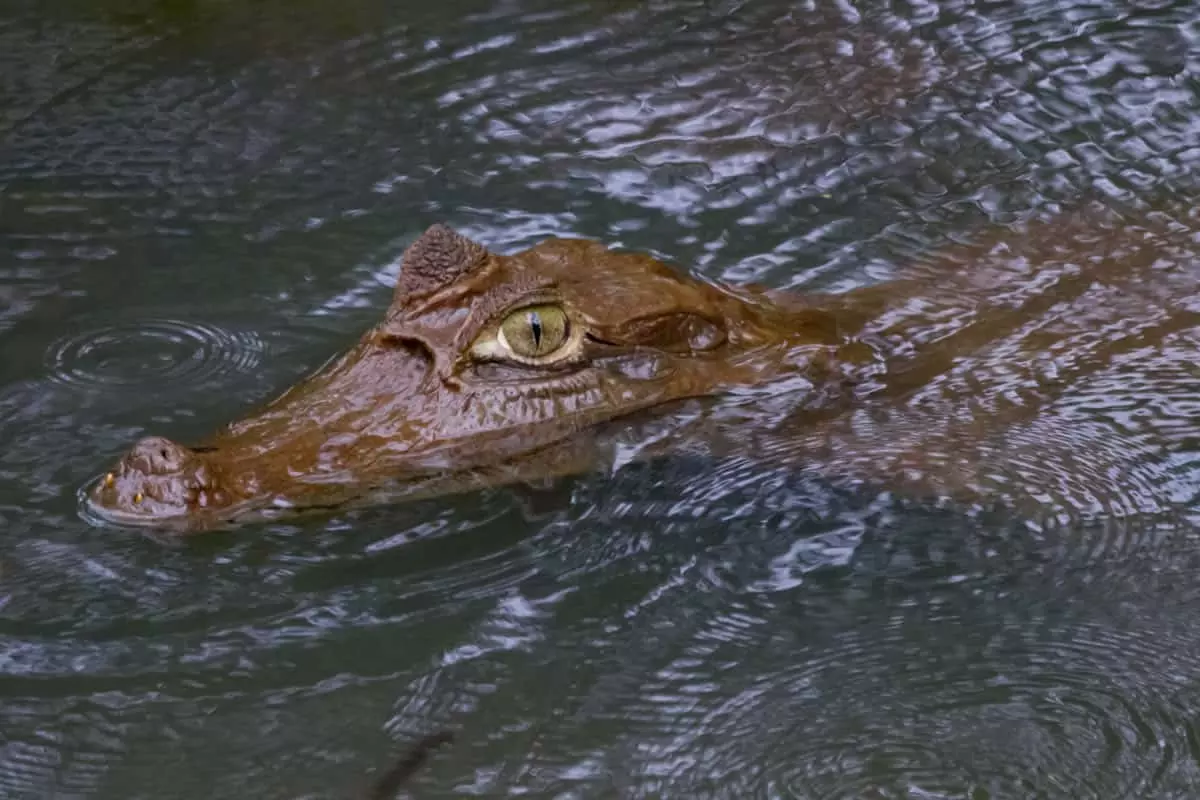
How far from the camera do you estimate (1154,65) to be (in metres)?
6.14

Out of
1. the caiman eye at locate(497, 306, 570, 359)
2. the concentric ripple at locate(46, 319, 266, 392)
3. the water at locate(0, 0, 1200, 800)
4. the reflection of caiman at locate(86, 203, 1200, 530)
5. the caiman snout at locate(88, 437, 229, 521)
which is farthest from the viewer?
the concentric ripple at locate(46, 319, 266, 392)

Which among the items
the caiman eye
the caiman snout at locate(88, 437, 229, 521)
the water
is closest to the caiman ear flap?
the caiman eye

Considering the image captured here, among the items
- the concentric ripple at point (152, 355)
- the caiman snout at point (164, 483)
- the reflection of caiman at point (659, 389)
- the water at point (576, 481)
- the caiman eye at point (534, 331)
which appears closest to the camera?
the water at point (576, 481)

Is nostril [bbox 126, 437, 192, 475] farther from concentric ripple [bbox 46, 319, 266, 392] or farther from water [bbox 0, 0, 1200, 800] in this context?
concentric ripple [bbox 46, 319, 266, 392]

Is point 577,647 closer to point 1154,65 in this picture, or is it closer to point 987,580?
point 987,580

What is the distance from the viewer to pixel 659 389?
13.7 feet

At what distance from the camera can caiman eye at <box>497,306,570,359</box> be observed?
3.98 meters

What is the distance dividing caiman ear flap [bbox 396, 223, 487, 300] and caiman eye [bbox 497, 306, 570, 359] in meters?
0.19

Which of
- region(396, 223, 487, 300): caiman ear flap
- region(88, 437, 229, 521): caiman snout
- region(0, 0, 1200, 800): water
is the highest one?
region(396, 223, 487, 300): caiman ear flap

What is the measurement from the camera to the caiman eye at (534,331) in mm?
3980

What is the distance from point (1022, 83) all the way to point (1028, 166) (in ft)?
2.13

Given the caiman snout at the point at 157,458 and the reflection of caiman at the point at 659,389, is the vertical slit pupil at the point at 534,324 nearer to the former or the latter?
the reflection of caiman at the point at 659,389

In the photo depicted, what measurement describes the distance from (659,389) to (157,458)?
137cm

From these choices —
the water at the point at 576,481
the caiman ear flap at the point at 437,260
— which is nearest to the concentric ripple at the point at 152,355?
the water at the point at 576,481
